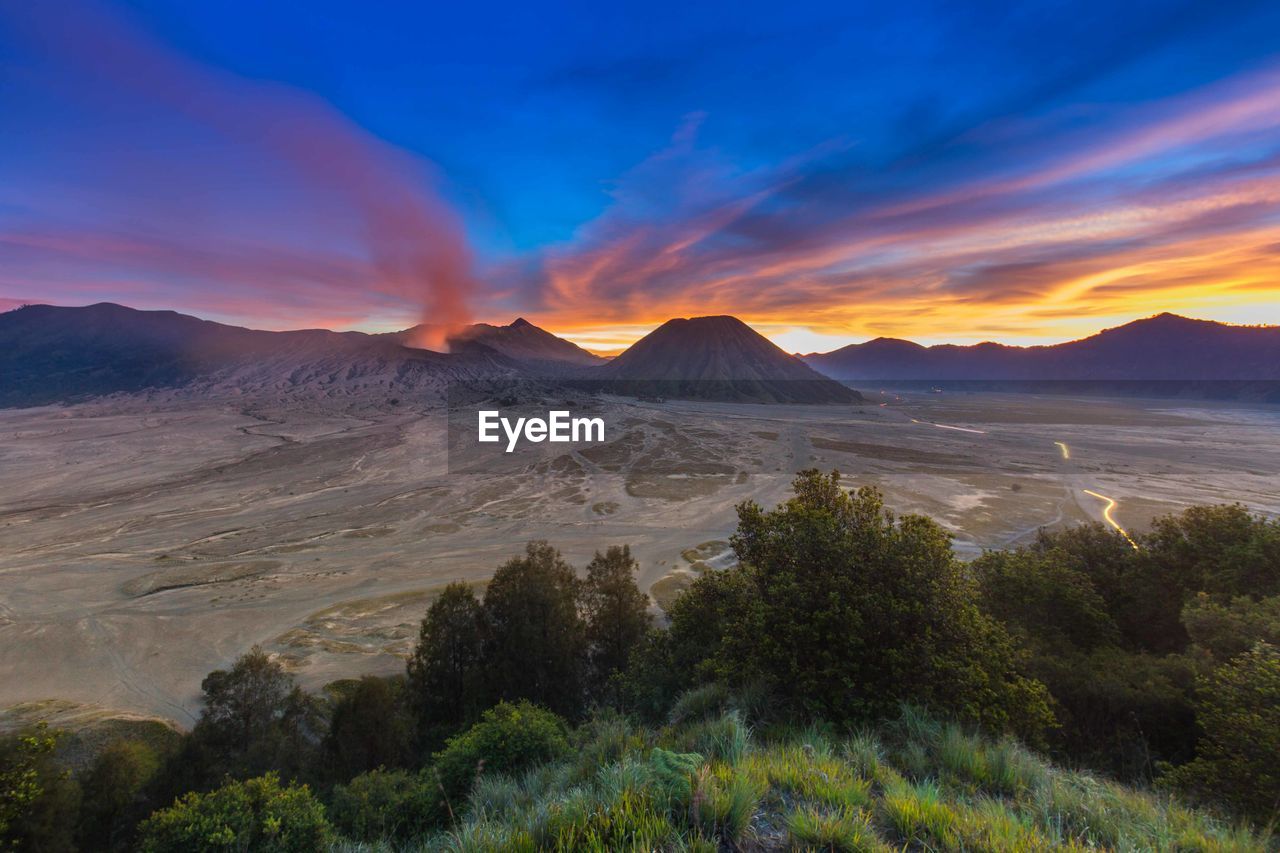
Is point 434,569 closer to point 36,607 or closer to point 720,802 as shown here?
point 36,607

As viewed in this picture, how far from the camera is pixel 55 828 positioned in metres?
10.7

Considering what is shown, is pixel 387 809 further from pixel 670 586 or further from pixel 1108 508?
pixel 1108 508

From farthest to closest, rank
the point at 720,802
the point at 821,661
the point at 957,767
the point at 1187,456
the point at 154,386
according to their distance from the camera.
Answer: the point at 154,386
the point at 1187,456
the point at 821,661
the point at 957,767
the point at 720,802

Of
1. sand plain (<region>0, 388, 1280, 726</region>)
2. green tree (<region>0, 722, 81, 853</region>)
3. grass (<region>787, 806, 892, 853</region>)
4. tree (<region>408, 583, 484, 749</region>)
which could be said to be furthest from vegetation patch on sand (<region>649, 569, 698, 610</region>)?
grass (<region>787, 806, 892, 853</region>)

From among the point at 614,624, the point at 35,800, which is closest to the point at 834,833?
the point at 35,800

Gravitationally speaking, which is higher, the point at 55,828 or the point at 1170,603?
the point at 1170,603

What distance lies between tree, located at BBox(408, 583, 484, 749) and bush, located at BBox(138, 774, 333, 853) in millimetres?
10440

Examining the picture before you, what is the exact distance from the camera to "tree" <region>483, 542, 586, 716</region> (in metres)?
20.0

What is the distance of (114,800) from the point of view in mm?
12797

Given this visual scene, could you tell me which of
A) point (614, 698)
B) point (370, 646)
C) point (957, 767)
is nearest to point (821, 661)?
point (957, 767)

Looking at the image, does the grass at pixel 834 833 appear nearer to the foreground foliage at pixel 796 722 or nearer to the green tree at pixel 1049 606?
the foreground foliage at pixel 796 722

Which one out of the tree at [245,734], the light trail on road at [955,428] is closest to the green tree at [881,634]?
the tree at [245,734]

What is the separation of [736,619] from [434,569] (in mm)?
32409

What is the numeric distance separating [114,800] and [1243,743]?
2659 cm
